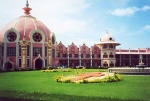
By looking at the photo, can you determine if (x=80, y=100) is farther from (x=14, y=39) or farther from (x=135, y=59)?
(x=135, y=59)

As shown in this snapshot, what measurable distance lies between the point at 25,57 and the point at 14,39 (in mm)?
4607

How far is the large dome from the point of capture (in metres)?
39.9

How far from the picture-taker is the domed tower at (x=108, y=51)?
164 ft

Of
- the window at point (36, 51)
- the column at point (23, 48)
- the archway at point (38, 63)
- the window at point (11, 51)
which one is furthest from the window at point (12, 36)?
Answer: the archway at point (38, 63)

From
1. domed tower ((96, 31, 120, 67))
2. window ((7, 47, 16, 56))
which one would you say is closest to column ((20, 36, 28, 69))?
window ((7, 47, 16, 56))

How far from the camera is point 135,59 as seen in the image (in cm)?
Answer: 5316

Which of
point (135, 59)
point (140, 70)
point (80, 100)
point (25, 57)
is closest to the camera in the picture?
point (80, 100)

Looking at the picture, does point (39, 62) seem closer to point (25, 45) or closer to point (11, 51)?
point (25, 45)

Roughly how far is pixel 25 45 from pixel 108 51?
21.8 m

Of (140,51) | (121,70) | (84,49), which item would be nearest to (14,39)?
(84,49)

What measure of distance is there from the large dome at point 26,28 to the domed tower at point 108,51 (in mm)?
15727

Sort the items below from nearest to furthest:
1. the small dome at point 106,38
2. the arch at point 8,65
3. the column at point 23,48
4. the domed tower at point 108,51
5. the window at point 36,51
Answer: the column at point 23,48 → the arch at point 8,65 → the window at point 36,51 → the domed tower at point 108,51 → the small dome at point 106,38

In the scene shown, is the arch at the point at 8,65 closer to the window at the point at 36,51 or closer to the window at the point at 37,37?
the window at the point at 36,51

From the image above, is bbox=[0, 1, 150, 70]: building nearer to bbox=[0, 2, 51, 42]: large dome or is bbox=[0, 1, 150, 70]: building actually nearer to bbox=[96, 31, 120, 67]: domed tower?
bbox=[0, 2, 51, 42]: large dome
